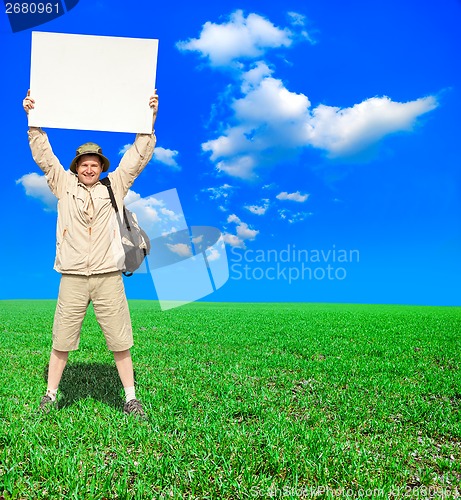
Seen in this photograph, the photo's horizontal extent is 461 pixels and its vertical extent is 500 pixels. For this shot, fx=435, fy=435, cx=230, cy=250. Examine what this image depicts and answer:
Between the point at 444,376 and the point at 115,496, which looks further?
the point at 444,376

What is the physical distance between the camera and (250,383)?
7480 millimetres

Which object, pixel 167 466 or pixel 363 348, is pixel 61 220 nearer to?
pixel 167 466

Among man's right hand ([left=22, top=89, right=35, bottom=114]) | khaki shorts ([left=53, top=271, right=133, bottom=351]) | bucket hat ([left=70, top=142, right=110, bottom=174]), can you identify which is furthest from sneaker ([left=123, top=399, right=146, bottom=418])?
man's right hand ([left=22, top=89, right=35, bottom=114])

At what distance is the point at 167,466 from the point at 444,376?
6331mm

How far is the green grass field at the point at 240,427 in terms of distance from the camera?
383 centimetres

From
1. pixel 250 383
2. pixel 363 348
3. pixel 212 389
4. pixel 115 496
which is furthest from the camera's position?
pixel 363 348

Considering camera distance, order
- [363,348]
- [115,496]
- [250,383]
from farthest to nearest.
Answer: [363,348], [250,383], [115,496]

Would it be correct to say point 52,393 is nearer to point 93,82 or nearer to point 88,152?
point 88,152

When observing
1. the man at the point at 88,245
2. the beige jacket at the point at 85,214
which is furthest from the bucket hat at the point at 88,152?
the beige jacket at the point at 85,214

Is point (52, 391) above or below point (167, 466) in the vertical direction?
above

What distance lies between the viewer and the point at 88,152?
579cm

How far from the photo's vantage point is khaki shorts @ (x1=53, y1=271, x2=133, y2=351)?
5.79 m

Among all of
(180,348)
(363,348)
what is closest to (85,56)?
(180,348)

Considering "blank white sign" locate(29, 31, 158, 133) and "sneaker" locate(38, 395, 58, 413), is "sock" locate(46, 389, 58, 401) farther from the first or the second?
"blank white sign" locate(29, 31, 158, 133)
